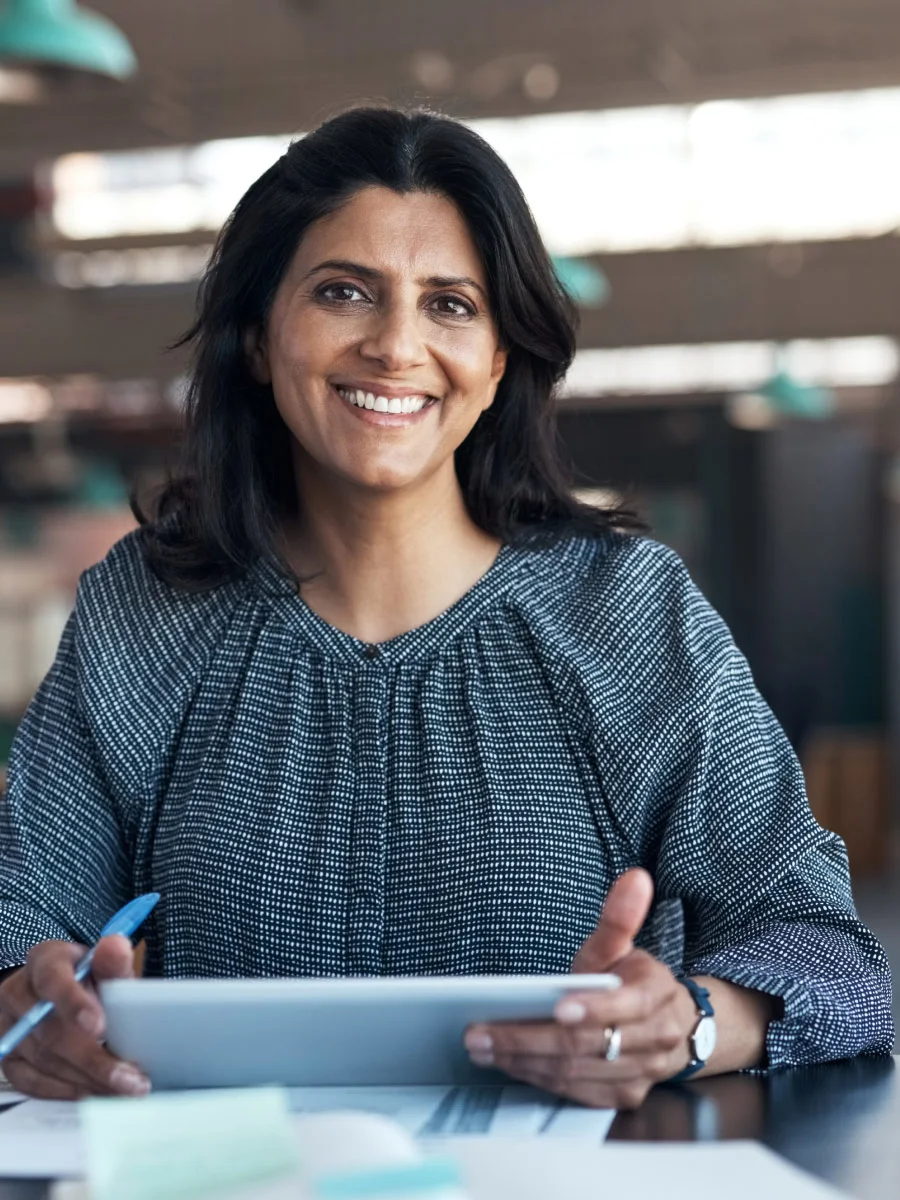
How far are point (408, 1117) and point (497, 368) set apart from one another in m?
0.90

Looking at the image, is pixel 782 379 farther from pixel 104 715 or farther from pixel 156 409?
pixel 104 715

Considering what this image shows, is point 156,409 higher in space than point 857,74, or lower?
lower

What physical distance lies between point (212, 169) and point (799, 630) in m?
5.32

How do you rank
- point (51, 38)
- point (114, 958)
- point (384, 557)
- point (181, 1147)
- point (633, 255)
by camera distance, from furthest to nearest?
point (633, 255), point (51, 38), point (384, 557), point (114, 958), point (181, 1147)

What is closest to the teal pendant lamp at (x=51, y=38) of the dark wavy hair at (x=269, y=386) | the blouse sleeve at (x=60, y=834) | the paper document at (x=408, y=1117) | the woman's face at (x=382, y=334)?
the dark wavy hair at (x=269, y=386)

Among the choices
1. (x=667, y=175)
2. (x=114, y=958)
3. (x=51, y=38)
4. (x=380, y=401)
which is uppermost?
(x=667, y=175)

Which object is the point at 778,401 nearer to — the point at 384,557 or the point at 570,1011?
the point at 384,557

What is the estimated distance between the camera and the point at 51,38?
351 centimetres

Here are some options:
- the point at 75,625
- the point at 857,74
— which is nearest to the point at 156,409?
the point at 857,74

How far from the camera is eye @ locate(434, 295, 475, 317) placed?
5.32 feet

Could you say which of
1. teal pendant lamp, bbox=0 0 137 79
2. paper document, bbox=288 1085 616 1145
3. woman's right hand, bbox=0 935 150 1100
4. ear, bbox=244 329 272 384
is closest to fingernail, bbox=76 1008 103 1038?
woman's right hand, bbox=0 935 150 1100

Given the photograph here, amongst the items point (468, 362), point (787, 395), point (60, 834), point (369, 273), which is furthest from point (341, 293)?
point (787, 395)

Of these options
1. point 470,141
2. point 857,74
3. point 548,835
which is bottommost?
point 548,835

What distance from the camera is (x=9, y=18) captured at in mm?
3525
